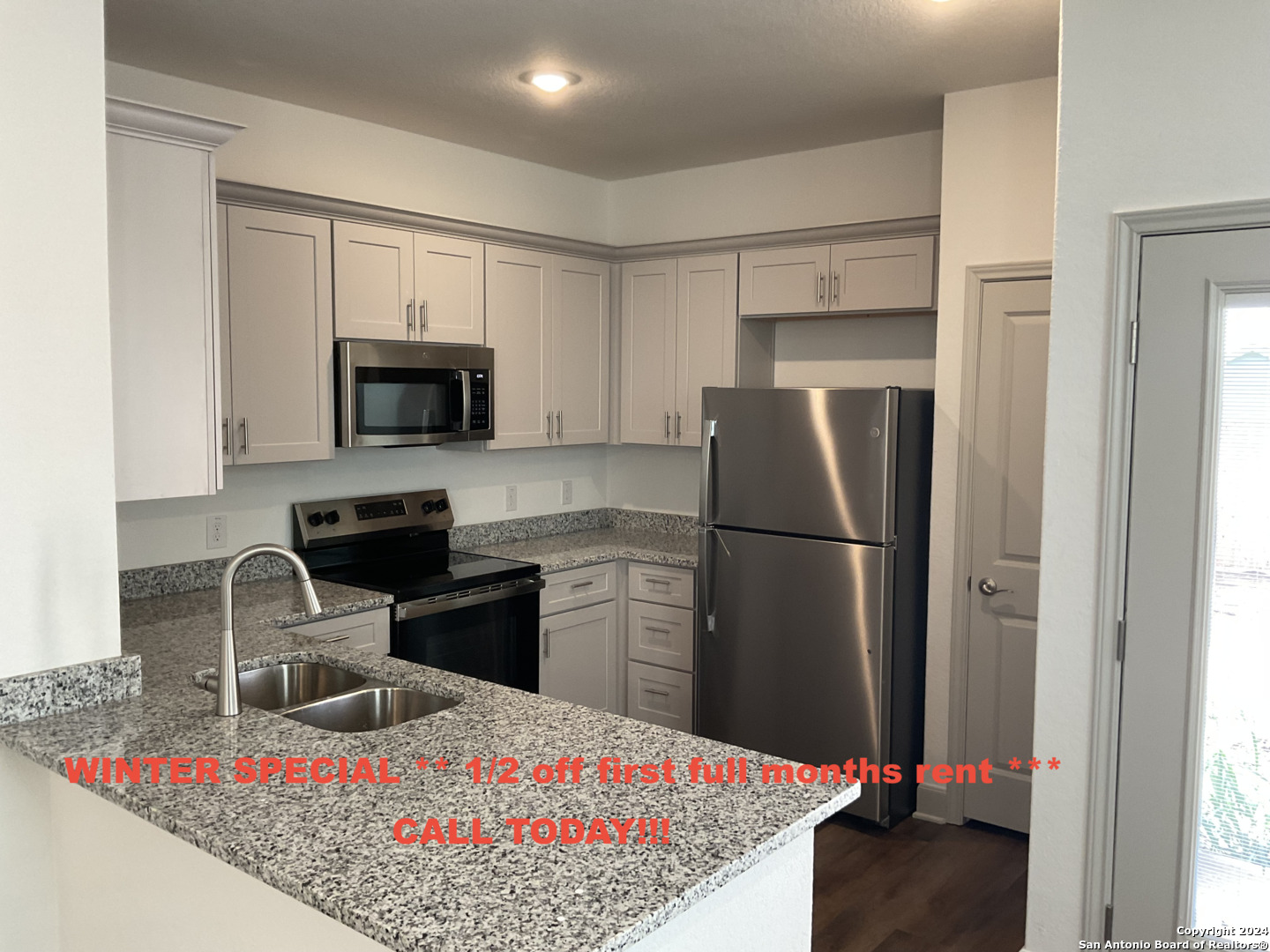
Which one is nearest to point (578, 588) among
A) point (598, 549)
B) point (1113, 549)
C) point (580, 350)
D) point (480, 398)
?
point (598, 549)

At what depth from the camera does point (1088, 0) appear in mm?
2264

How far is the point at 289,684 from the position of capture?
2.42 meters

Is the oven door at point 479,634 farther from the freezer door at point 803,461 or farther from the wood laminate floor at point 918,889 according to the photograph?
the wood laminate floor at point 918,889

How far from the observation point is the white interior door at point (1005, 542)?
340 centimetres

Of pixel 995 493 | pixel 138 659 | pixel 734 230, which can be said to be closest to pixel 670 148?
pixel 734 230

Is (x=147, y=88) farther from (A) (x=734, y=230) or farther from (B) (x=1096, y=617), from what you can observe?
(B) (x=1096, y=617)

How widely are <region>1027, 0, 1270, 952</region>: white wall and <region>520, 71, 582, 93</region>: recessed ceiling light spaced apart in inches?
64.2

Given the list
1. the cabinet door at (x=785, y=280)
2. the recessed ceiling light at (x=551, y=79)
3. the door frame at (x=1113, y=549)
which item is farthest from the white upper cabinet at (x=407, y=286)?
the door frame at (x=1113, y=549)

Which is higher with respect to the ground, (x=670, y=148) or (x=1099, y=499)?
(x=670, y=148)

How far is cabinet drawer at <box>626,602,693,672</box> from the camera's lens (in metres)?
4.24

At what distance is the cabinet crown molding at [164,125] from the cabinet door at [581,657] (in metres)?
2.18

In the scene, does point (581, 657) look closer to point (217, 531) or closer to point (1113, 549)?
point (217, 531)

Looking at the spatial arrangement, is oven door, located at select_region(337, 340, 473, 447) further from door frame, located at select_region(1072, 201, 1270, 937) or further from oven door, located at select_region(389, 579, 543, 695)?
door frame, located at select_region(1072, 201, 1270, 937)

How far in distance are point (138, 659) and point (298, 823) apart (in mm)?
833
